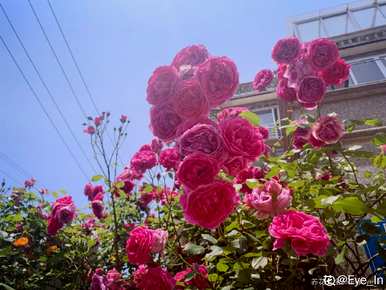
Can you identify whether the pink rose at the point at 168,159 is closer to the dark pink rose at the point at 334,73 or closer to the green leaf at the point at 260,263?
the green leaf at the point at 260,263

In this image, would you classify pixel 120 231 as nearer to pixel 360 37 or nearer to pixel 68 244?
pixel 68 244

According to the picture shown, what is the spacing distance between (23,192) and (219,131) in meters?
3.69

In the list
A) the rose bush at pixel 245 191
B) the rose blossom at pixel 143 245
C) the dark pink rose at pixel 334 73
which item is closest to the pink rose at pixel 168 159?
the rose bush at pixel 245 191

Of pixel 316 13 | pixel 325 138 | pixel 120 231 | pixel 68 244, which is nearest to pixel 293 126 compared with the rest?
pixel 325 138

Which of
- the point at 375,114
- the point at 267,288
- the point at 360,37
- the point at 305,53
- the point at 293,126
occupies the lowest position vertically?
the point at 267,288

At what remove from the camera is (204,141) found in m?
0.77

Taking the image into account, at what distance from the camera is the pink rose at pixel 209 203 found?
0.79 m

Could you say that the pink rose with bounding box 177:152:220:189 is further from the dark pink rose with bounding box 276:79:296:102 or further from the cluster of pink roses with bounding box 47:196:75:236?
the cluster of pink roses with bounding box 47:196:75:236

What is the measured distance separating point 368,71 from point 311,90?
839 cm

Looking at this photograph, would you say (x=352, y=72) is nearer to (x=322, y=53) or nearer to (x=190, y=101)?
(x=322, y=53)

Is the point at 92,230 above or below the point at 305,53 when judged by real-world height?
below

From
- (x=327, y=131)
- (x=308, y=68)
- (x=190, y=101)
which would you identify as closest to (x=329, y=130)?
(x=327, y=131)

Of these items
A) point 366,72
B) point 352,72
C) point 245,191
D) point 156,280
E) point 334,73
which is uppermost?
point 352,72

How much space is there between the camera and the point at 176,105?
884 mm
